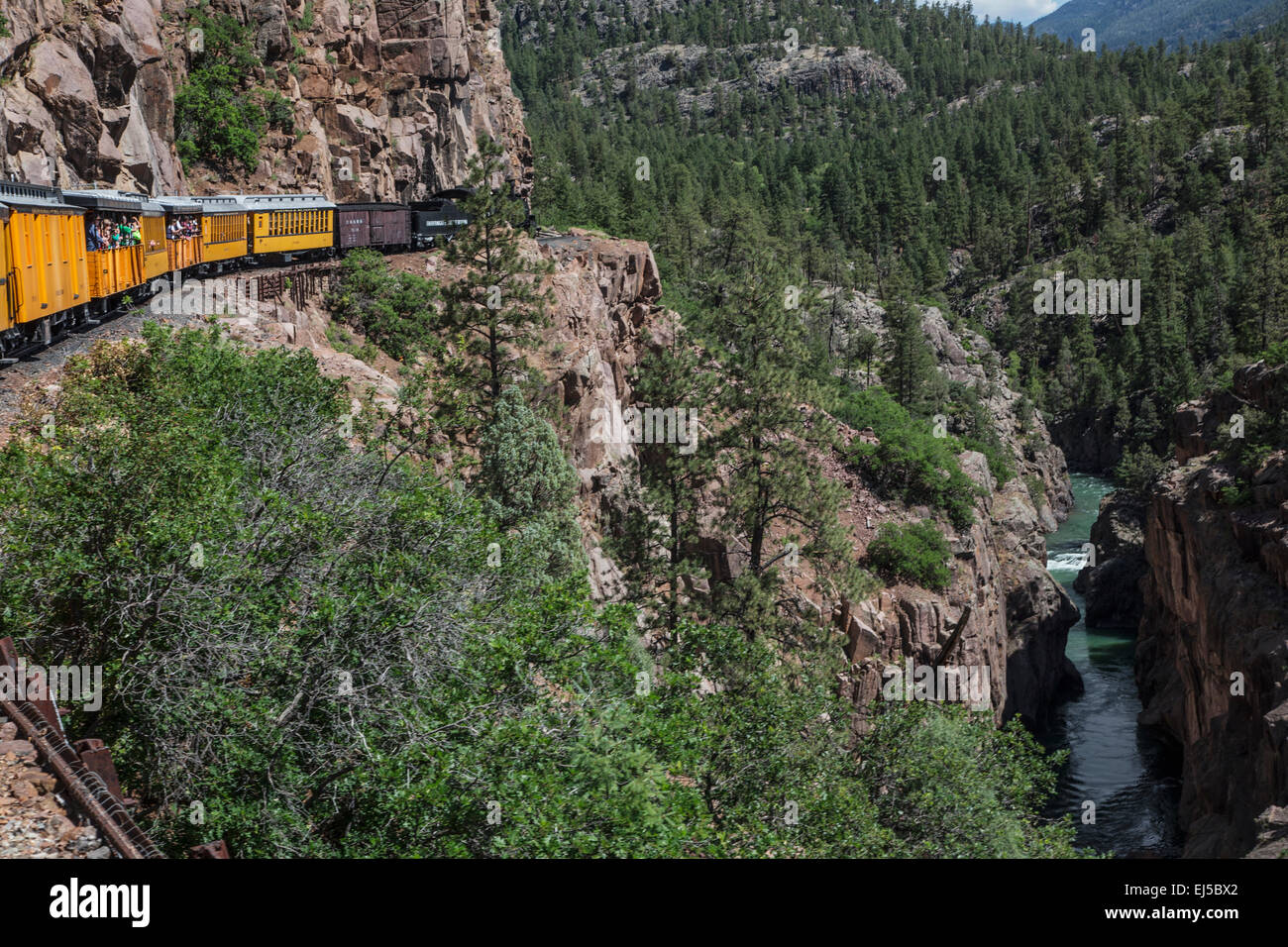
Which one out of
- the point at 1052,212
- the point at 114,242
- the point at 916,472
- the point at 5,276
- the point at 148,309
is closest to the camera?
the point at 5,276

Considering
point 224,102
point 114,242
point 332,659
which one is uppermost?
point 224,102

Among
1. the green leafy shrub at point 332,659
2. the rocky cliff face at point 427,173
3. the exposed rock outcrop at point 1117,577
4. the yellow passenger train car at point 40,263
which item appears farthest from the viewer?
the exposed rock outcrop at point 1117,577

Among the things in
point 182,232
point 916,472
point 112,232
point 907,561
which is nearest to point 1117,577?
point 916,472

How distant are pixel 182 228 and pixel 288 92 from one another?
19.9m

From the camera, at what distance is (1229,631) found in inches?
1439

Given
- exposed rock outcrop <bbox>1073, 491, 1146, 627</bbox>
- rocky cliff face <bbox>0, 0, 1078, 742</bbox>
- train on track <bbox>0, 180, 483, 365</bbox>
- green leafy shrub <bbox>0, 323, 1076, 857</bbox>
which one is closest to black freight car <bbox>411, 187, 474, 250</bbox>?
train on track <bbox>0, 180, 483, 365</bbox>

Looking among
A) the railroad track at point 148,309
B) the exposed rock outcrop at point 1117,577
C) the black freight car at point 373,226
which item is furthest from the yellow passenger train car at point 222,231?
the exposed rock outcrop at point 1117,577

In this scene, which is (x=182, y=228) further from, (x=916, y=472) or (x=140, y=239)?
(x=916, y=472)

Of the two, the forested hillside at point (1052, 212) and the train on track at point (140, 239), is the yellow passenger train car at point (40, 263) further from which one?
the forested hillside at point (1052, 212)

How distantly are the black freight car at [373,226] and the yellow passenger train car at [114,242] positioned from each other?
13329mm

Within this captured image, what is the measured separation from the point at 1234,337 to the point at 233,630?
10845cm

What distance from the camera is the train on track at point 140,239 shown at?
20.7 m

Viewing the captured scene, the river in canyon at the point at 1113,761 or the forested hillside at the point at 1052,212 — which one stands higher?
the forested hillside at the point at 1052,212
